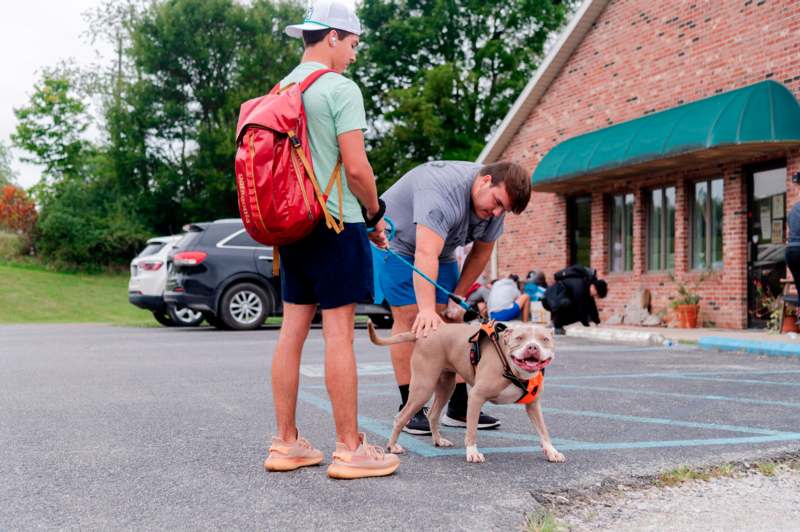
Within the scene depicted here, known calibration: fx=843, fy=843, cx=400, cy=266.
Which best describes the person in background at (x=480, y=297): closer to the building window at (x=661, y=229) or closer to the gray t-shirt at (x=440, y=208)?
the building window at (x=661, y=229)

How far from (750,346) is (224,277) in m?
8.54

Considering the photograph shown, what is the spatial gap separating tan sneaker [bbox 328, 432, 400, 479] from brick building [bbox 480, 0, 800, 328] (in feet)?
35.5

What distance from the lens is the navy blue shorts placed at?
3.78 m

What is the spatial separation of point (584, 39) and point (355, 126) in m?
16.6

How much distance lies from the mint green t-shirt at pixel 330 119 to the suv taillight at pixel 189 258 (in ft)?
36.6

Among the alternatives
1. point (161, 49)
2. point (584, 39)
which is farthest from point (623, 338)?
point (161, 49)

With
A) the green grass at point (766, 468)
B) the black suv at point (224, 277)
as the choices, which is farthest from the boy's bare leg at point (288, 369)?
the black suv at point (224, 277)

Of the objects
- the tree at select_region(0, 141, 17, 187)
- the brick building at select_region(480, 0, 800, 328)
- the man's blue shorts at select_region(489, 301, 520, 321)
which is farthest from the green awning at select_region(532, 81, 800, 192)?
the tree at select_region(0, 141, 17, 187)

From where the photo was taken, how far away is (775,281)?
13906mm

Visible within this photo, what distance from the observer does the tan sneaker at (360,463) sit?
3.75 metres

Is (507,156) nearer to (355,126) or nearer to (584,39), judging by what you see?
(584,39)

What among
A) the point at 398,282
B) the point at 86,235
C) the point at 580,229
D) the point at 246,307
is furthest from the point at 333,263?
the point at 86,235

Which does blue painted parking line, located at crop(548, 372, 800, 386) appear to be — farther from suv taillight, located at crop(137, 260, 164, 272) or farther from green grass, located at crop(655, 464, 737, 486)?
suv taillight, located at crop(137, 260, 164, 272)

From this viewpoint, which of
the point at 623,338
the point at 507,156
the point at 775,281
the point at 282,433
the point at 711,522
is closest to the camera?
the point at 711,522
